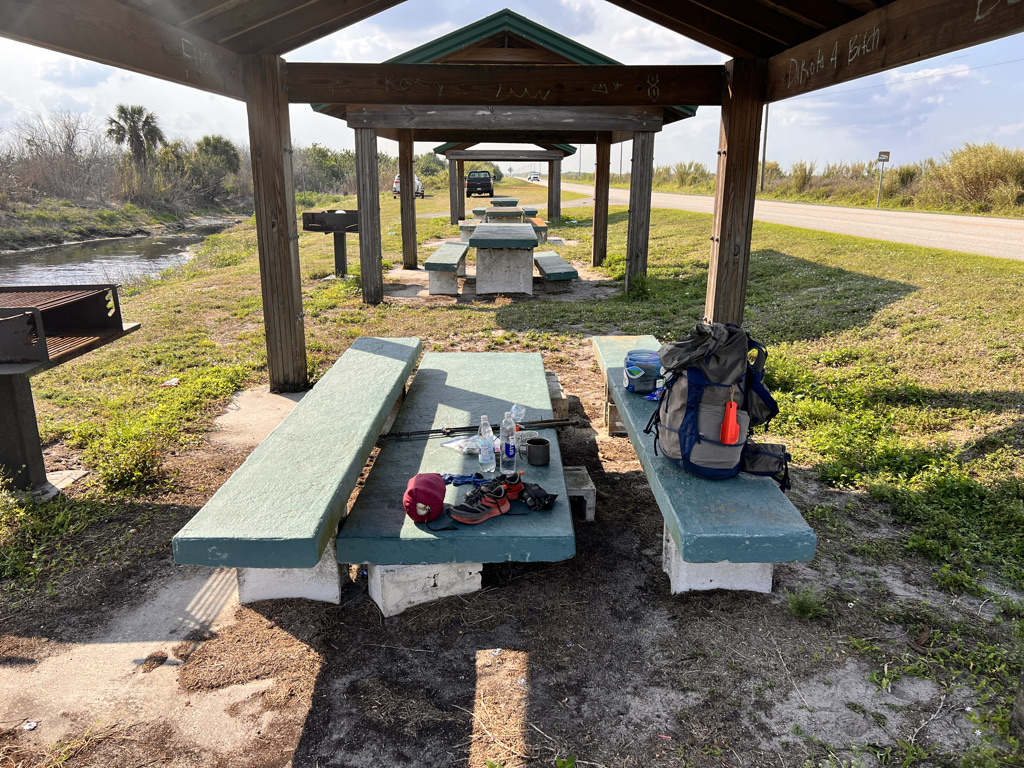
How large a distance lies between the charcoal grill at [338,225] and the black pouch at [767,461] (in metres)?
10.2

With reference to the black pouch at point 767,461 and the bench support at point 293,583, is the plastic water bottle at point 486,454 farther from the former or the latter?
the black pouch at point 767,461

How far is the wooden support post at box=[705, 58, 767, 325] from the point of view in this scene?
18.1 ft

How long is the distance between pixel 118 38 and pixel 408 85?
237 cm

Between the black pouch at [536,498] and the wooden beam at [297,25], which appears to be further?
the wooden beam at [297,25]

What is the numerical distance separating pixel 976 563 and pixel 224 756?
144 inches

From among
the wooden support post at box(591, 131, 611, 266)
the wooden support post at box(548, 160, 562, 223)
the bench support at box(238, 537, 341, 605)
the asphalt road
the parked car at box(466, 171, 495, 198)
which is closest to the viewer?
the bench support at box(238, 537, 341, 605)

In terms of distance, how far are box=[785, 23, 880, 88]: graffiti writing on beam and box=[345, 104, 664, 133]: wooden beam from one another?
15.7 ft

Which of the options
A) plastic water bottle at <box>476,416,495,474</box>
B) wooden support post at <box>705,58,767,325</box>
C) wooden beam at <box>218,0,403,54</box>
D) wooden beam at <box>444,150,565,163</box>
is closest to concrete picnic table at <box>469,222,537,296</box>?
Result: wooden beam at <box>218,0,403,54</box>

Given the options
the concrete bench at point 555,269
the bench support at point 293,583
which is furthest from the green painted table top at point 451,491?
the concrete bench at point 555,269

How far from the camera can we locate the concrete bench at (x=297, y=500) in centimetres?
271

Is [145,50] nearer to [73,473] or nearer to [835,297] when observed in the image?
[73,473]

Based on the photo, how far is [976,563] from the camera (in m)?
3.57

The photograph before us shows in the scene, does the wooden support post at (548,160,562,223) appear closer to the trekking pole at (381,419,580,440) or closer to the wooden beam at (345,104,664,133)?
the wooden beam at (345,104,664,133)

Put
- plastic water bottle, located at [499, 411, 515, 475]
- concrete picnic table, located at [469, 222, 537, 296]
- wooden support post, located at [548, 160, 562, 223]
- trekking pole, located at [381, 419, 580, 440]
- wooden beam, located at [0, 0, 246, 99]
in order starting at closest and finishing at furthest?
wooden beam, located at [0, 0, 246, 99] < plastic water bottle, located at [499, 411, 515, 475] < trekking pole, located at [381, 419, 580, 440] < concrete picnic table, located at [469, 222, 537, 296] < wooden support post, located at [548, 160, 562, 223]
